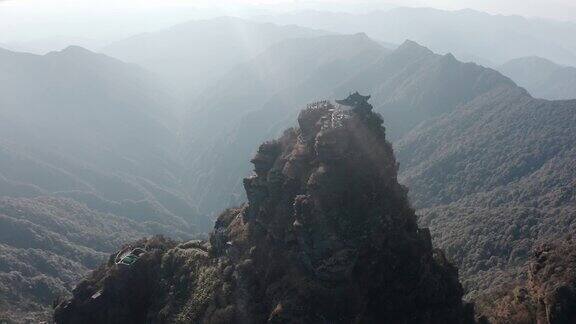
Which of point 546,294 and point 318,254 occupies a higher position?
point 318,254

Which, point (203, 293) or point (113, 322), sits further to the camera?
point (113, 322)

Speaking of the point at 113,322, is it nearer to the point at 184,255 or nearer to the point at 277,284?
the point at 184,255

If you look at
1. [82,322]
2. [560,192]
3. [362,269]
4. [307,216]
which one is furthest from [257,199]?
[560,192]

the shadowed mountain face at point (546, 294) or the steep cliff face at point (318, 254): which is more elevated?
the steep cliff face at point (318, 254)

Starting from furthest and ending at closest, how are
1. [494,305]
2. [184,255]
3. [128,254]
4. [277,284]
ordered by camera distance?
[128,254]
[184,255]
[494,305]
[277,284]

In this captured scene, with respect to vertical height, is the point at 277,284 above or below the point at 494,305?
above

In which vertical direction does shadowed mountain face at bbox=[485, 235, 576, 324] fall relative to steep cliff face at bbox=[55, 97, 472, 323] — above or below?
below

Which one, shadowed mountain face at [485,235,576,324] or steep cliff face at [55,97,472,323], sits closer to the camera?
steep cliff face at [55,97,472,323]

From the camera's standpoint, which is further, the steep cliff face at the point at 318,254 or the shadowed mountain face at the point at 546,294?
the shadowed mountain face at the point at 546,294
